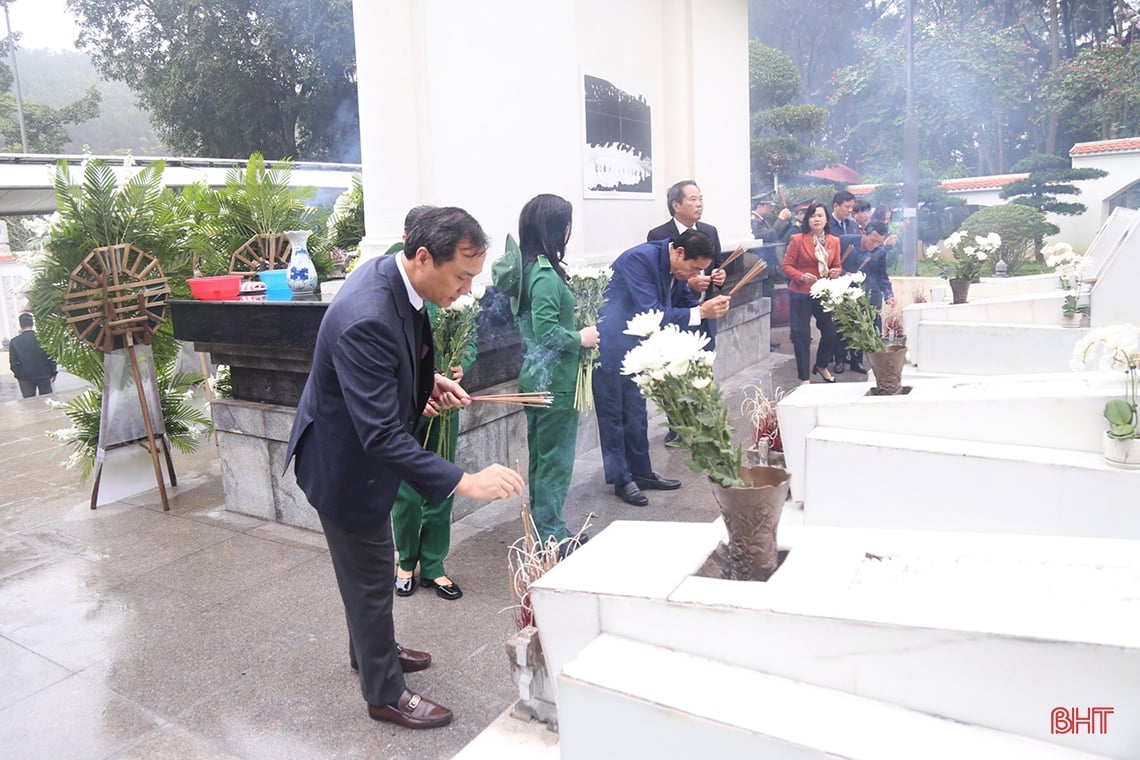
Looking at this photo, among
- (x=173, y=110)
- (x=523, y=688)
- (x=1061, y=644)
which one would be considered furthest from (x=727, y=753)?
(x=173, y=110)

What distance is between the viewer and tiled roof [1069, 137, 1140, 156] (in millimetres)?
17266

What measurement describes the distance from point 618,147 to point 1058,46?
20.5 meters

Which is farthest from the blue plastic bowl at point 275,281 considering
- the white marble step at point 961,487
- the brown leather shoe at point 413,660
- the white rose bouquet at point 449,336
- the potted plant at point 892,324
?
the potted plant at point 892,324

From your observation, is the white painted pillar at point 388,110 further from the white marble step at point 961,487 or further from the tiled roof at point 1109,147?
the tiled roof at point 1109,147

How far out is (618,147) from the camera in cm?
692

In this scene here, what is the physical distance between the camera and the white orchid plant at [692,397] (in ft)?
6.92

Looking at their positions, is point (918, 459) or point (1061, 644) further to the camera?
point (918, 459)

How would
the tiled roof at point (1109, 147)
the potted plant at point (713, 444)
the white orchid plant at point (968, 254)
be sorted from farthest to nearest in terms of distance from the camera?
the tiled roof at point (1109, 147), the white orchid plant at point (968, 254), the potted plant at point (713, 444)

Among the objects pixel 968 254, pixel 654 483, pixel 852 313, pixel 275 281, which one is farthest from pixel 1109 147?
pixel 275 281

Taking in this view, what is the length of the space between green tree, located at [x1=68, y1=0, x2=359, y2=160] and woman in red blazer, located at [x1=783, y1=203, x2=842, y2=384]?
2122 centimetres

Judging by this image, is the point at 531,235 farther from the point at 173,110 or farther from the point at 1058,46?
the point at 173,110

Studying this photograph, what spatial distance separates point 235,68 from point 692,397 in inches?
1077

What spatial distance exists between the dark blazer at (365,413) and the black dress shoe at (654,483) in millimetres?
2699

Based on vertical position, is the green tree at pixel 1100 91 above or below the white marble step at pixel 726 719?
above
